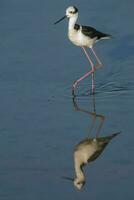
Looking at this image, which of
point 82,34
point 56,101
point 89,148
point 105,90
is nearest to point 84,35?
point 82,34

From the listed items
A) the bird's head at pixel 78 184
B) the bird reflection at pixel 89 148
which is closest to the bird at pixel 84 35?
the bird reflection at pixel 89 148

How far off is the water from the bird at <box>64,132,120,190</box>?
0.06m

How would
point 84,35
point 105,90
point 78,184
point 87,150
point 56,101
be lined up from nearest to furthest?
point 78,184 < point 87,150 < point 56,101 < point 105,90 < point 84,35

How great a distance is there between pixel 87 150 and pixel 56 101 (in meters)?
1.20

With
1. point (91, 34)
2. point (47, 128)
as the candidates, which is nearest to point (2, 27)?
point (91, 34)

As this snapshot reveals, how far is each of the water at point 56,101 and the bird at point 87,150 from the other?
0.06 m

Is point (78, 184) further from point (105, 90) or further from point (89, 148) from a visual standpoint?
point (105, 90)

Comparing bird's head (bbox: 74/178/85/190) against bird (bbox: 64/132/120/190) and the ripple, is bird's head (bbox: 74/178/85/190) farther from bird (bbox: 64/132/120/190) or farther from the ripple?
the ripple

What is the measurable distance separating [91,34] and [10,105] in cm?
180

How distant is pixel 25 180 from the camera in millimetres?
7137

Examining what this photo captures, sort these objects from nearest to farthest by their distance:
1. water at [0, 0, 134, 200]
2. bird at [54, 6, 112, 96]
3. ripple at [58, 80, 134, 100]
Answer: water at [0, 0, 134, 200] → ripple at [58, 80, 134, 100] → bird at [54, 6, 112, 96]

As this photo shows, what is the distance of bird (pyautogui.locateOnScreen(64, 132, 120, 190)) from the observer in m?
7.37

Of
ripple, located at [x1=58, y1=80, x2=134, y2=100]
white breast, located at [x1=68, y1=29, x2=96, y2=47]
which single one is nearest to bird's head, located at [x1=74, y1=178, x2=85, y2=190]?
ripple, located at [x1=58, y1=80, x2=134, y2=100]

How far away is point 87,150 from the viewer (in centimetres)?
795
